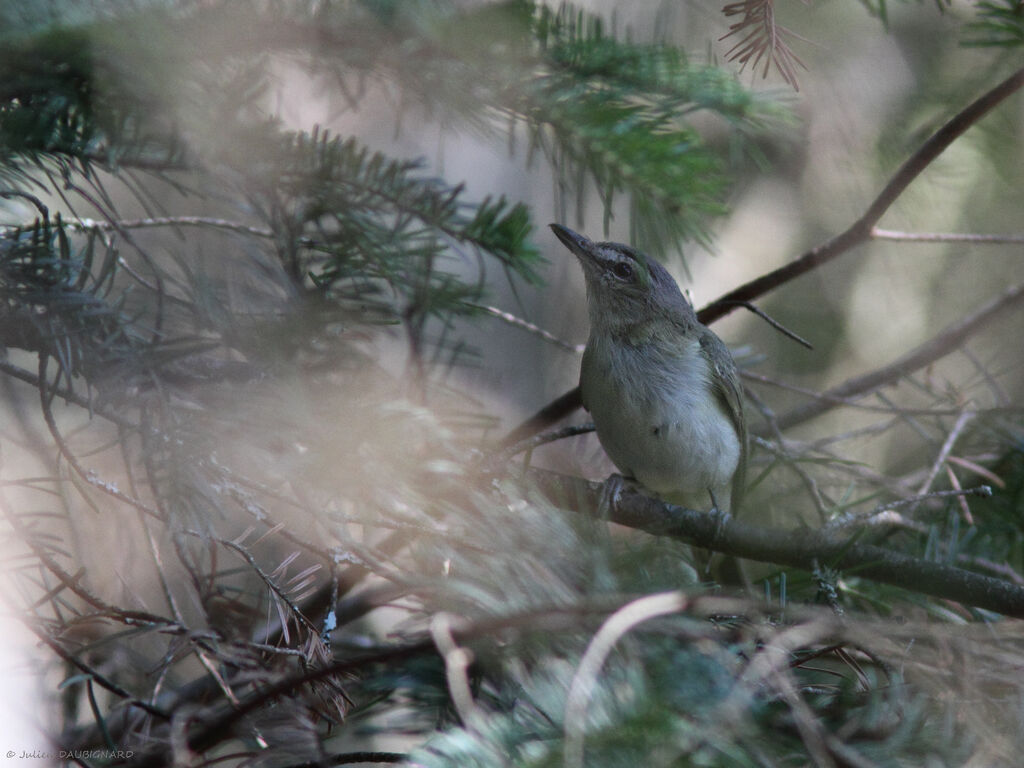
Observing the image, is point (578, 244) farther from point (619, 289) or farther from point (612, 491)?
point (612, 491)

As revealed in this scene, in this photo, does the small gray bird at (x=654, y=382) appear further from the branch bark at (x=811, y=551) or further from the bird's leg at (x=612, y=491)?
the branch bark at (x=811, y=551)

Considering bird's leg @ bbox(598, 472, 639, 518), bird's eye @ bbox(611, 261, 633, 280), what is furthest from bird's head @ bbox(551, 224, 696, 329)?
bird's leg @ bbox(598, 472, 639, 518)

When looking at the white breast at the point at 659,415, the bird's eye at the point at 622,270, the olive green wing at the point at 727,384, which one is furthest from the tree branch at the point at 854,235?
the bird's eye at the point at 622,270

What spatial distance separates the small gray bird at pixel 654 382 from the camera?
360 centimetres

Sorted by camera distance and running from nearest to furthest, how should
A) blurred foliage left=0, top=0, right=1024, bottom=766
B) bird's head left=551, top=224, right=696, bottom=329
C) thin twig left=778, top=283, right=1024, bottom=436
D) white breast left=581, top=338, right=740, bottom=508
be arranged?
blurred foliage left=0, top=0, right=1024, bottom=766 → thin twig left=778, top=283, right=1024, bottom=436 → white breast left=581, top=338, right=740, bottom=508 → bird's head left=551, top=224, right=696, bottom=329

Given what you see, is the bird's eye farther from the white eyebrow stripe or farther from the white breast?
the white breast

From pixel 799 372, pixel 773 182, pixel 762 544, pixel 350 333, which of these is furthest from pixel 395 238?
pixel 773 182

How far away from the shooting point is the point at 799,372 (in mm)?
7207

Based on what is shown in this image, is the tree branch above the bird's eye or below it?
above

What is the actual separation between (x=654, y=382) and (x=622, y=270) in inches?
24.4

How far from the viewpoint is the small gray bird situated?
360cm

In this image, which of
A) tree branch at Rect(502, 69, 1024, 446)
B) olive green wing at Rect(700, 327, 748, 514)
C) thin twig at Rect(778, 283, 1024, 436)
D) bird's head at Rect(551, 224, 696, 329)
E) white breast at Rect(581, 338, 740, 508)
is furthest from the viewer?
bird's head at Rect(551, 224, 696, 329)

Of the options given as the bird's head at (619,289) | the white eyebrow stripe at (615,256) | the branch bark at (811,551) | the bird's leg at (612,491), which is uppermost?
the white eyebrow stripe at (615,256)

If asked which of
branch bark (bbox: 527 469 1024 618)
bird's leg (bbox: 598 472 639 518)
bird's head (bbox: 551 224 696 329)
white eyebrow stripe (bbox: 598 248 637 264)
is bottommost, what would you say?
bird's leg (bbox: 598 472 639 518)
